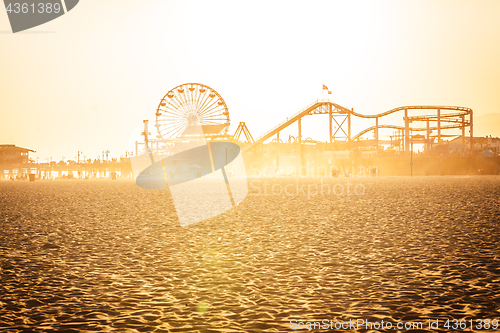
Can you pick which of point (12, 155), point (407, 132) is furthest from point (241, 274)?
point (12, 155)

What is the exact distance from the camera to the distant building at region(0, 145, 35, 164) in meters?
150

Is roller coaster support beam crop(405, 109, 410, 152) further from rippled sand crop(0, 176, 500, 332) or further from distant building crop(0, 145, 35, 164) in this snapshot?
distant building crop(0, 145, 35, 164)

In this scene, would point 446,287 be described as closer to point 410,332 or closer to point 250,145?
point 410,332

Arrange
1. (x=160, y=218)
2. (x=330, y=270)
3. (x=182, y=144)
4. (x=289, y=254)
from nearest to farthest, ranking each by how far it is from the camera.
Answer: (x=330, y=270) → (x=289, y=254) → (x=160, y=218) → (x=182, y=144)

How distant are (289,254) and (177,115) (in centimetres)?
9467

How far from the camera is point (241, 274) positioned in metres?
7.62

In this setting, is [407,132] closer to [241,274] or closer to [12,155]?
[241,274]

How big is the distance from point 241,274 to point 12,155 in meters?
166

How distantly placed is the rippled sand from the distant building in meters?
153

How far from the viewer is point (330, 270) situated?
308 inches

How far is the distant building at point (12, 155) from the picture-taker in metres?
150

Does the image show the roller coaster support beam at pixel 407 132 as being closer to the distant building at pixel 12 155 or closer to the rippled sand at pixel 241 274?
the rippled sand at pixel 241 274

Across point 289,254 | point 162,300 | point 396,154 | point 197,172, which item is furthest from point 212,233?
point 396,154

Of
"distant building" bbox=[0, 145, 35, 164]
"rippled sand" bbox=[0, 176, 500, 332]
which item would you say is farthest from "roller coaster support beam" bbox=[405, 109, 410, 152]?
"distant building" bbox=[0, 145, 35, 164]
